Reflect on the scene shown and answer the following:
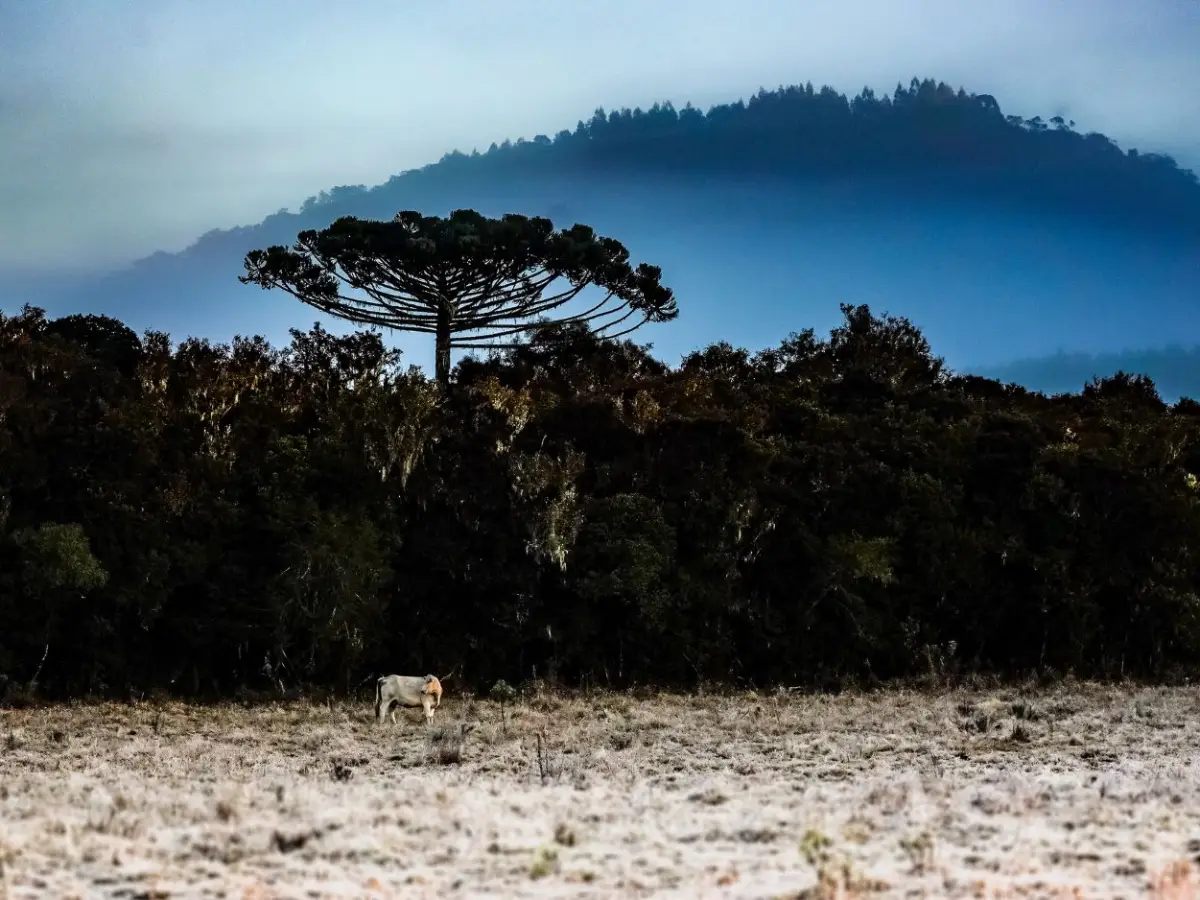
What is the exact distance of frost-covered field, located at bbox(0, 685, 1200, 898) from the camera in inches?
253

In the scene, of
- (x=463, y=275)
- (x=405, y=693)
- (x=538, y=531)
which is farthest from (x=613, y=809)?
(x=463, y=275)

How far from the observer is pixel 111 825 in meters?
7.65

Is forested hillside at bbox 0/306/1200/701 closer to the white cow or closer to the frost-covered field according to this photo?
the white cow

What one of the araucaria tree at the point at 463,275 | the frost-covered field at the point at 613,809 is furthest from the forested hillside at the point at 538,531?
the araucaria tree at the point at 463,275

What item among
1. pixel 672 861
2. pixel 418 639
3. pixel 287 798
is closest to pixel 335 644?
pixel 418 639

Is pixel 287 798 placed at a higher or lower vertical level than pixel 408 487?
lower

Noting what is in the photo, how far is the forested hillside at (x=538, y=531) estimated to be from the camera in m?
19.6

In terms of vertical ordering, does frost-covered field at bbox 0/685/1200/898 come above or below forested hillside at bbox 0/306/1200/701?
below

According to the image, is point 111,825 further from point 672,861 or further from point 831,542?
point 831,542

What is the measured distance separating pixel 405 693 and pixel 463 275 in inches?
783

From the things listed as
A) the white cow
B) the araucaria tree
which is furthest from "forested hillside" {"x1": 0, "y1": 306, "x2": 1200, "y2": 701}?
the araucaria tree

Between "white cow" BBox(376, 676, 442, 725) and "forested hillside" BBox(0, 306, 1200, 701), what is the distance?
116 inches

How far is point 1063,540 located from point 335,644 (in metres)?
14.3

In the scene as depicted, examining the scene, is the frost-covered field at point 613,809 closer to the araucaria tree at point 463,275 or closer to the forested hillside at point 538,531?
the forested hillside at point 538,531
